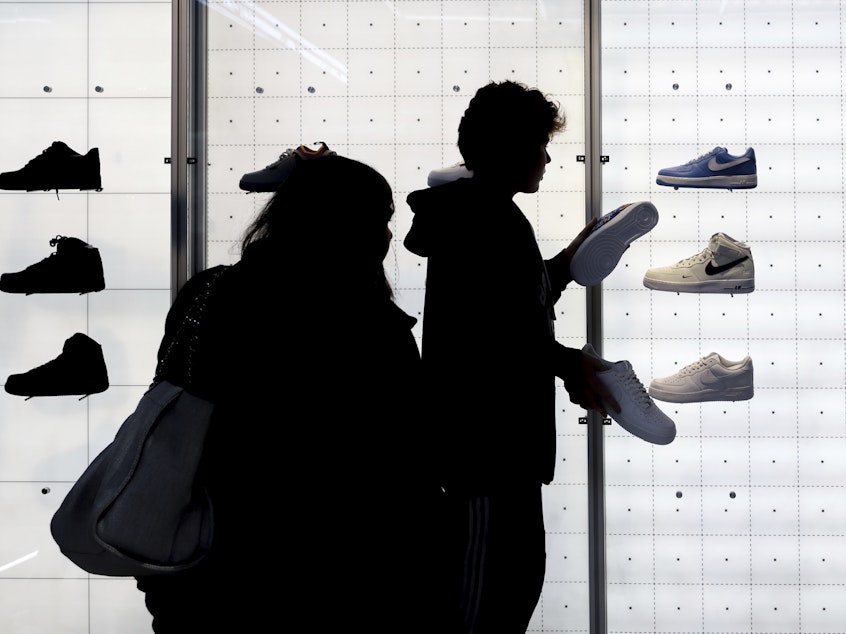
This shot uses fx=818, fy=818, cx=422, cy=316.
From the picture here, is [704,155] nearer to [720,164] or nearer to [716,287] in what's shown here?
[720,164]

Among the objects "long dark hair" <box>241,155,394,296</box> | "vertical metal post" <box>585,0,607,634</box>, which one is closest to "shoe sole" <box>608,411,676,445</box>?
"vertical metal post" <box>585,0,607,634</box>

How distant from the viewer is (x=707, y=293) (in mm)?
3074

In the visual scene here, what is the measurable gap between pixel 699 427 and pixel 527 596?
150 centimetres

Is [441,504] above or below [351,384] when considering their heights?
below

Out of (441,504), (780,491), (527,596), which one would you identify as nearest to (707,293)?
(780,491)

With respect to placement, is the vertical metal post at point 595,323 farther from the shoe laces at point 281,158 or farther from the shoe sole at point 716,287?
the shoe laces at point 281,158

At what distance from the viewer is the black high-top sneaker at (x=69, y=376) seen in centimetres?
307

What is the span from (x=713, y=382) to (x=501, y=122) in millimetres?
1374

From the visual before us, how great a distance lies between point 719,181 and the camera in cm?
295

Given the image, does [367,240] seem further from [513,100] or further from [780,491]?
[780,491]

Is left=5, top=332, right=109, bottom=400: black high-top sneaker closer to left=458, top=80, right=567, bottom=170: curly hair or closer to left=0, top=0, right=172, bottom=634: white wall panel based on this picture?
left=0, top=0, right=172, bottom=634: white wall panel

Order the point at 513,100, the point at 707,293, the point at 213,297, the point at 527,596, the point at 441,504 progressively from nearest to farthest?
the point at 213,297
the point at 441,504
the point at 527,596
the point at 513,100
the point at 707,293

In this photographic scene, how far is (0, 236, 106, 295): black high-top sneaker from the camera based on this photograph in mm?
3039

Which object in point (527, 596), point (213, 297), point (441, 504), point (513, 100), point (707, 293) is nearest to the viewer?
point (213, 297)
